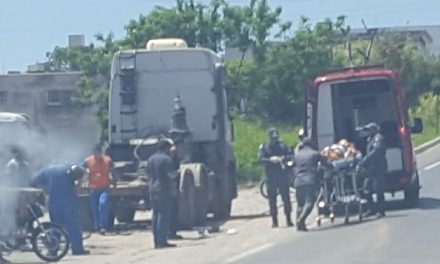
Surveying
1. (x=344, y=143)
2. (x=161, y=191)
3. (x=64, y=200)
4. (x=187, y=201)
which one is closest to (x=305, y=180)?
(x=344, y=143)

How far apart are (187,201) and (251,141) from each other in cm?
2455

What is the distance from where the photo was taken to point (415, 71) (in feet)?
241

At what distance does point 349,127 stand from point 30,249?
9.18 m

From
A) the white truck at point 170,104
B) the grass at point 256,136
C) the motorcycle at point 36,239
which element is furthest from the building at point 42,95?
the motorcycle at point 36,239

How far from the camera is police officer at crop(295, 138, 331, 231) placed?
81.8ft

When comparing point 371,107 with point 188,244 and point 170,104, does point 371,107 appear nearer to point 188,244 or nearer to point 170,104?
point 170,104

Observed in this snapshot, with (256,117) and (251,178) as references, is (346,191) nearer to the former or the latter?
(251,178)

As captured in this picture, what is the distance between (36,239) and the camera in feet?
72.2

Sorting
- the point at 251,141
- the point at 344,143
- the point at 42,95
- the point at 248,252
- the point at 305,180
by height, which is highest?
the point at 42,95

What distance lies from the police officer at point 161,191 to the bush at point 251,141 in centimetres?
1340

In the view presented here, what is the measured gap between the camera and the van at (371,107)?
27.5 metres

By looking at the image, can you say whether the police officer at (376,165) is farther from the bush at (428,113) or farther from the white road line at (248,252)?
the bush at (428,113)

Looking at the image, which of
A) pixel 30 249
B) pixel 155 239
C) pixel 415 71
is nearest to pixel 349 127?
pixel 155 239

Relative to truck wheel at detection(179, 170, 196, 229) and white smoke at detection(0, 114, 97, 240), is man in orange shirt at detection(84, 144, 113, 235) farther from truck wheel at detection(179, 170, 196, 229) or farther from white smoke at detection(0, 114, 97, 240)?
truck wheel at detection(179, 170, 196, 229)
